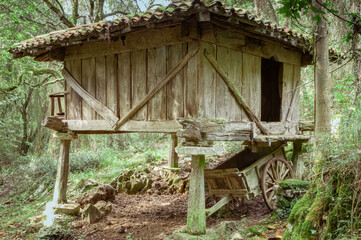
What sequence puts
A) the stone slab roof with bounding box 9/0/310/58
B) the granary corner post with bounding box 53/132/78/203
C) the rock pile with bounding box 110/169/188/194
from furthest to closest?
1. the rock pile with bounding box 110/169/188/194
2. the granary corner post with bounding box 53/132/78/203
3. the stone slab roof with bounding box 9/0/310/58

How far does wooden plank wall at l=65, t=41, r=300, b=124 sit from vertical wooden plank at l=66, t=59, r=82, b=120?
2cm

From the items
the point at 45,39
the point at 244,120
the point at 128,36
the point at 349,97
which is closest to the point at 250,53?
the point at 244,120

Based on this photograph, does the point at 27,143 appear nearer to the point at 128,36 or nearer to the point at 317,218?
the point at 128,36

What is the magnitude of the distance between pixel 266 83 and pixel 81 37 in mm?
5449

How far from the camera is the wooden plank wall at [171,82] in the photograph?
5.65 m

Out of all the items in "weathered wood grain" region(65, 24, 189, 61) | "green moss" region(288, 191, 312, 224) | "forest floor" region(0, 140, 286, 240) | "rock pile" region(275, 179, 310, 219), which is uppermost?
"weathered wood grain" region(65, 24, 189, 61)

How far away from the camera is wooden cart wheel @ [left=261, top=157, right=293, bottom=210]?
7.19 meters

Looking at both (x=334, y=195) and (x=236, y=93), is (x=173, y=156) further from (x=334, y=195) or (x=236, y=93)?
(x=334, y=195)

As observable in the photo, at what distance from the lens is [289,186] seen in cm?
629

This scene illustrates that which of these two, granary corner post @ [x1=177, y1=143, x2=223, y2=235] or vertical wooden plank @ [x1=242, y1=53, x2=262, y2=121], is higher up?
vertical wooden plank @ [x1=242, y1=53, x2=262, y2=121]

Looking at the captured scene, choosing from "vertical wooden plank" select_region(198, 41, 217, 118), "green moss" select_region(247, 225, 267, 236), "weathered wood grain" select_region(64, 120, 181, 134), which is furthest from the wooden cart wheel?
"weathered wood grain" select_region(64, 120, 181, 134)

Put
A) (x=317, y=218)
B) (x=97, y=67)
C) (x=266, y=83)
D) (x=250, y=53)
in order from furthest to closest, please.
Answer: (x=266, y=83), (x=97, y=67), (x=250, y=53), (x=317, y=218)

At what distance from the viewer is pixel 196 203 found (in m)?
5.75

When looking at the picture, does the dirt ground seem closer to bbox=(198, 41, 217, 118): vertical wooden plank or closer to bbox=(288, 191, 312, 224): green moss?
bbox=(288, 191, 312, 224): green moss
